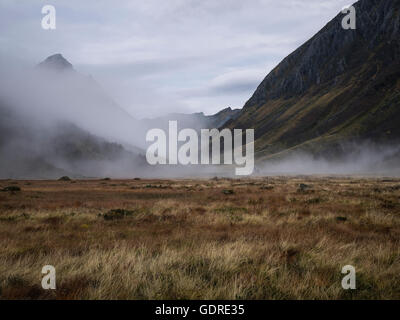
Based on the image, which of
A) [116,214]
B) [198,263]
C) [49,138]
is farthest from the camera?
[49,138]

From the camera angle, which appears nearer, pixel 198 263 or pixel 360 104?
pixel 198 263

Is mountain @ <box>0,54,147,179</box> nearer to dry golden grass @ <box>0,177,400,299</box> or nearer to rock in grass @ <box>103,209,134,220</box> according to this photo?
rock in grass @ <box>103,209,134,220</box>

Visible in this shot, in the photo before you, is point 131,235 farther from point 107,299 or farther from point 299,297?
point 299,297

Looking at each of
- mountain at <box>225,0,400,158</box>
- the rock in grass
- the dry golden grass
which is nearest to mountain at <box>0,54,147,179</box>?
mountain at <box>225,0,400,158</box>

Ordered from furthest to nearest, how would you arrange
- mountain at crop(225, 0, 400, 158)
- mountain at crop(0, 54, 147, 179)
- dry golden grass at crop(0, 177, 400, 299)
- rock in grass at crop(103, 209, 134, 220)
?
1. mountain at crop(225, 0, 400, 158)
2. mountain at crop(0, 54, 147, 179)
3. rock in grass at crop(103, 209, 134, 220)
4. dry golden grass at crop(0, 177, 400, 299)

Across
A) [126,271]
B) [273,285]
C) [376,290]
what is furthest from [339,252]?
[126,271]

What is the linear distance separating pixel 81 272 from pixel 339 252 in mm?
5904

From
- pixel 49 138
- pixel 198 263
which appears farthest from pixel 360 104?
pixel 198 263

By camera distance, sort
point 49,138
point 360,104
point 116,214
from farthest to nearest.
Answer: point 360,104 → point 49,138 → point 116,214

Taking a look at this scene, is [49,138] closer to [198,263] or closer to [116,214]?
[116,214]

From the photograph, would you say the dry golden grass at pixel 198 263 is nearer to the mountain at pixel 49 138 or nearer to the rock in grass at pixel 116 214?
the rock in grass at pixel 116 214

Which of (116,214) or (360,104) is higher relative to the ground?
(360,104)

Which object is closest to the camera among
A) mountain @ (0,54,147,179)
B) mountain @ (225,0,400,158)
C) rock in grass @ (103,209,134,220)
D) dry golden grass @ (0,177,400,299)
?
dry golden grass @ (0,177,400,299)
